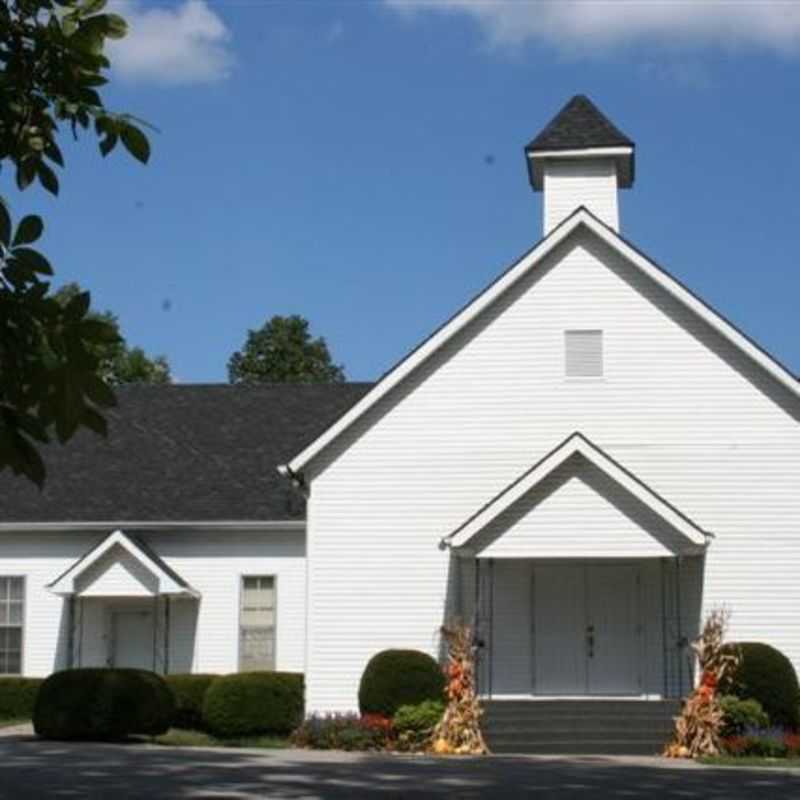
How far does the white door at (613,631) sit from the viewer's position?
24.4 meters

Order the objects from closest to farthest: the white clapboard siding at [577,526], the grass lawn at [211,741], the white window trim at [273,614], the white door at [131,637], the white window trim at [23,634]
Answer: the white clapboard siding at [577,526]
the grass lawn at [211,741]
the white window trim at [273,614]
the white door at [131,637]
the white window trim at [23,634]

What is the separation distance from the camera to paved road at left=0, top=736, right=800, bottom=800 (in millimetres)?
15039

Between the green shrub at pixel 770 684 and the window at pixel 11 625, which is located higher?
the window at pixel 11 625

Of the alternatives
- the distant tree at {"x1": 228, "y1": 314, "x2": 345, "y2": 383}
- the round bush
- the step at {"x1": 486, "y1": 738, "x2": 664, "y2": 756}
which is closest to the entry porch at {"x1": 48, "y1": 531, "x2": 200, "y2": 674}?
the round bush

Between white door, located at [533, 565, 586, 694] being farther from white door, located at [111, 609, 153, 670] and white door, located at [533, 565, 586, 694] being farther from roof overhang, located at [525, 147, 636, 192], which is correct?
white door, located at [111, 609, 153, 670]

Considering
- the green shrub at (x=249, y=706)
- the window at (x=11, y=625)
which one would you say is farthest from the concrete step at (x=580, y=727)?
the window at (x=11, y=625)

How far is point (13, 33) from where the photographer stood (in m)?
6.05

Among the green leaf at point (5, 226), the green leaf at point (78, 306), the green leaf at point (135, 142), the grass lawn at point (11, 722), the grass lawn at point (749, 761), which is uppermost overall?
the green leaf at point (135, 142)

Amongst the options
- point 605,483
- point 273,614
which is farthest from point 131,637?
point 605,483

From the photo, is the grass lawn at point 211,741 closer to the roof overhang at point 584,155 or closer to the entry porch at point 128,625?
the entry porch at point 128,625

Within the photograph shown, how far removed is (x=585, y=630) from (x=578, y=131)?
31.5 feet

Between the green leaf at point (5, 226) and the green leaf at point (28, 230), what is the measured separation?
3 cm

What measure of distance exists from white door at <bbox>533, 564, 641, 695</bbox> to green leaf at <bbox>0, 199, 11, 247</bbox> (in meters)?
20.4

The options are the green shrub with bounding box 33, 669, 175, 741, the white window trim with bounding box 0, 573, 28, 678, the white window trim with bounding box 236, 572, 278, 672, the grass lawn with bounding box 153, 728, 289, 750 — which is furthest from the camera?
the white window trim with bounding box 0, 573, 28, 678
